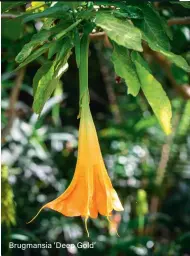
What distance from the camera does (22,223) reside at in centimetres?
194

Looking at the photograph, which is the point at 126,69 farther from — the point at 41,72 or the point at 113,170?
the point at 113,170

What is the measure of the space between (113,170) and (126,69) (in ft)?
4.79

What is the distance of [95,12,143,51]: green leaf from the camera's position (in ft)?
1.73

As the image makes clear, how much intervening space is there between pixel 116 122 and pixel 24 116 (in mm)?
371

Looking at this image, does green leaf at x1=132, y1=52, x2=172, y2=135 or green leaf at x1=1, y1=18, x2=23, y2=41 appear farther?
green leaf at x1=1, y1=18, x2=23, y2=41

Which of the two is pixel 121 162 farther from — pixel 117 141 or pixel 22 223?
pixel 22 223

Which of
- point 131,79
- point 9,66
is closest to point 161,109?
point 131,79

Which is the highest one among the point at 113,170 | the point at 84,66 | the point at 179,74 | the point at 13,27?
the point at 84,66

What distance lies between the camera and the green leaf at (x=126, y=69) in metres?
0.60

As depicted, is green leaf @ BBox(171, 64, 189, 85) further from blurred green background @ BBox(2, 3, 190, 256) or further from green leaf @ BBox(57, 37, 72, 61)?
green leaf @ BBox(57, 37, 72, 61)

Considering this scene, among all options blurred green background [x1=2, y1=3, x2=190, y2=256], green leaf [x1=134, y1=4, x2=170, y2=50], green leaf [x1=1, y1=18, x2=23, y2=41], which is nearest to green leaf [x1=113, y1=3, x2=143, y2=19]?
green leaf [x1=134, y1=4, x2=170, y2=50]

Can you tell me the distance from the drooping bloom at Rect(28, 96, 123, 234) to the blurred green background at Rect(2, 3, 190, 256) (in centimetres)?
108

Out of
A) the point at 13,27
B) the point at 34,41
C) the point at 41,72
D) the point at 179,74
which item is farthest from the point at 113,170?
the point at 34,41

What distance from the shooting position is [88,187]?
0.61m
